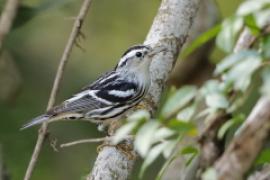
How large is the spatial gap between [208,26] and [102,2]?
7.16ft

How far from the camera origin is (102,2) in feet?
25.4

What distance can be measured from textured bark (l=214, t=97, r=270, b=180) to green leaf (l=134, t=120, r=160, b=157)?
256 millimetres

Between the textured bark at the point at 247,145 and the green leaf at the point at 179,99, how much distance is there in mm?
216

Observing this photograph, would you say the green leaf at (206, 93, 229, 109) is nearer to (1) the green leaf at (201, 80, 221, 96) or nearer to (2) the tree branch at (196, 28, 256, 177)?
(1) the green leaf at (201, 80, 221, 96)

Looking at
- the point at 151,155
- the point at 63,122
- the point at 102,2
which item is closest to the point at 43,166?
the point at 63,122

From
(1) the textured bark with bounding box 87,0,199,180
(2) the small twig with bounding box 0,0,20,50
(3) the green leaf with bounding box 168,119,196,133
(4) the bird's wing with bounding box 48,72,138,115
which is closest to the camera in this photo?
(3) the green leaf with bounding box 168,119,196,133

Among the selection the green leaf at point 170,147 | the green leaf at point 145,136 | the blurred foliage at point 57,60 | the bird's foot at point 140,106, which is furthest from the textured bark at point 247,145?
the bird's foot at point 140,106

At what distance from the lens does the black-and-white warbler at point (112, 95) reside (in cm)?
494

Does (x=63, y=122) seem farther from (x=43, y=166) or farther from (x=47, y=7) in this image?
(x=47, y=7)

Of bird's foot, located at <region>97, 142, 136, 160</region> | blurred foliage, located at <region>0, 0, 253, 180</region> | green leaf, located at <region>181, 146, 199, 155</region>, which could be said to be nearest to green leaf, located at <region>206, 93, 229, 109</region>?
green leaf, located at <region>181, 146, 199, 155</region>

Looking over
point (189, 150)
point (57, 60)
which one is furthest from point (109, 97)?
point (189, 150)

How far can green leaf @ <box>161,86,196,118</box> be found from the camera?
2.08 metres

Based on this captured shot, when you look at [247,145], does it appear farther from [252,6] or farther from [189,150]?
[252,6]

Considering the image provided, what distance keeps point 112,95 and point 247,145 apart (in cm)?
311
